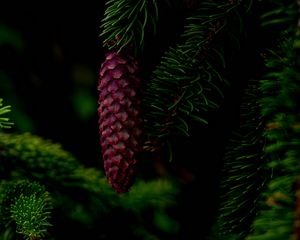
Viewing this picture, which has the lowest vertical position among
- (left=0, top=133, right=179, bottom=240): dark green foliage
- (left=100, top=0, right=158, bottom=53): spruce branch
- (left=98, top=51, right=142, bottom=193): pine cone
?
(left=0, top=133, right=179, bottom=240): dark green foliage

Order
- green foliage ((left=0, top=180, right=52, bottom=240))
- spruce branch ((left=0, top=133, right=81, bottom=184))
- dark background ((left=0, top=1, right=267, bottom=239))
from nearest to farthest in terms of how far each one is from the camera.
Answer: green foliage ((left=0, top=180, right=52, bottom=240)) → spruce branch ((left=0, top=133, right=81, bottom=184)) → dark background ((left=0, top=1, right=267, bottom=239))

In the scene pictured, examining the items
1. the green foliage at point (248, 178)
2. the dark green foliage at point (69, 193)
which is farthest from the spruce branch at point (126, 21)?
the dark green foliage at point (69, 193)

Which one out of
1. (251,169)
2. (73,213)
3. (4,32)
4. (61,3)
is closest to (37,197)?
(73,213)

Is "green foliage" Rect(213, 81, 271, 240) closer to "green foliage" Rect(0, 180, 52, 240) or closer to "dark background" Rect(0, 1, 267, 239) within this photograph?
"green foliage" Rect(0, 180, 52, 240)

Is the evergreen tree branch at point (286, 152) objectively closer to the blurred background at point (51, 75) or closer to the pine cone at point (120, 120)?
the pine cone at point (120, 120)

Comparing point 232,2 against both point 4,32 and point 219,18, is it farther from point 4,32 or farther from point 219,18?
point 4,32

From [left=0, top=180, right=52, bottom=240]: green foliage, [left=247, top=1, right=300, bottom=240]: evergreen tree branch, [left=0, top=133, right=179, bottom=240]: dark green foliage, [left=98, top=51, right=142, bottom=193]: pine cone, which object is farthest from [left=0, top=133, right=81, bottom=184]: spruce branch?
[left=247, top=1, right=300, bottom=240]: evergreen tree branch

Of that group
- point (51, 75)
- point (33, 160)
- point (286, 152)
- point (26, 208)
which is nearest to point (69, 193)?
point (33, 160)
